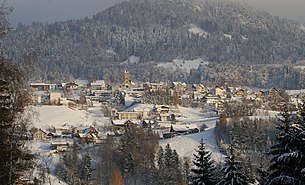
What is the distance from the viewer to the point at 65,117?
62.7m

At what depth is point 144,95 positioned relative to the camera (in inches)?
3314

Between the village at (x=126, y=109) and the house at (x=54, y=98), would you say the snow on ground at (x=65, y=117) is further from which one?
the house at (x=54, y=98)

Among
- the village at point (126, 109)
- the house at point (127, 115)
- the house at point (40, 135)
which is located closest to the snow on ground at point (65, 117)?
the village at point (126, 109)

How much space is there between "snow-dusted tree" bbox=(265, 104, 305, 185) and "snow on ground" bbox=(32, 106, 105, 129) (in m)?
51.3

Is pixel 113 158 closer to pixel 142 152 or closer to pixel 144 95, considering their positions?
pixel 142 152

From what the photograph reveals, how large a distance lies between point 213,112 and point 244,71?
74.1 meters

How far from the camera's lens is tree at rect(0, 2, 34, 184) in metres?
8.44

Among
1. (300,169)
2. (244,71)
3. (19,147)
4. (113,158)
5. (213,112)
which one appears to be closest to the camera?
(300,169)

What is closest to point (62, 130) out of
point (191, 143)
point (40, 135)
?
point (40, 135)

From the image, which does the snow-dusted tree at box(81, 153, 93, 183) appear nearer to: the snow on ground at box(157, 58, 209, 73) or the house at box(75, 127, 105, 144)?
the house at box(75, 127, 105, 144)

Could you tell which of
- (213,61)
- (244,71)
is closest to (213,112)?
(244,71)

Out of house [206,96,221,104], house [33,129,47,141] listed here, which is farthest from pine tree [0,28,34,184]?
house [206,96,221,104]

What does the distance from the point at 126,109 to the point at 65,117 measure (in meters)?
14.2

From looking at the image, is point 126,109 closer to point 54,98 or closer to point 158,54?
point 54,98
